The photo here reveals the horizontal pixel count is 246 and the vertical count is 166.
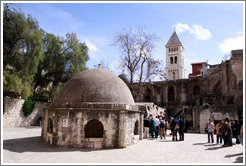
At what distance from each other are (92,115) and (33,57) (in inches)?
530

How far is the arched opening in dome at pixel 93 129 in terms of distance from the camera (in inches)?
366

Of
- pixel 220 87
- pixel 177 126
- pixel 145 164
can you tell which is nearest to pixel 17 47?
pixel 177 126

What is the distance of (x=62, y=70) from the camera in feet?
77.3

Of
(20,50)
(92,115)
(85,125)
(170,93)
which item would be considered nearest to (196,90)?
(170,93)

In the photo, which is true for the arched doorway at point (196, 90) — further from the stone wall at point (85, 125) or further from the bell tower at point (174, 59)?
the stone wall at point (85, 125)

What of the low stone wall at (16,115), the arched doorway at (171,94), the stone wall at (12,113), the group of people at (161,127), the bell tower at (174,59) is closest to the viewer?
the group of people at (161,127)

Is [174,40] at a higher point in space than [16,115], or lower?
higher

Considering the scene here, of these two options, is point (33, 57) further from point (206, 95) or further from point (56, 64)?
point (206, 95)

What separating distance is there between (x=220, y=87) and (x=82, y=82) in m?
22.2

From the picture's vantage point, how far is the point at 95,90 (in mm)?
9336

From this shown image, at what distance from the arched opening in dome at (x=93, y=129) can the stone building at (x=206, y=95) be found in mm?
12544

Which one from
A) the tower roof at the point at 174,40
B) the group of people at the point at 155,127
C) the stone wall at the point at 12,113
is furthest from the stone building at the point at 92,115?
the tower roof at the point at 174,40

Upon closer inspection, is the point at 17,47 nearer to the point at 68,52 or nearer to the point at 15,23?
the point at 15,23

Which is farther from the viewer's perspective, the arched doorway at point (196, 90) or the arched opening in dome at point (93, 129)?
the arched doorway at point (196, 90)
